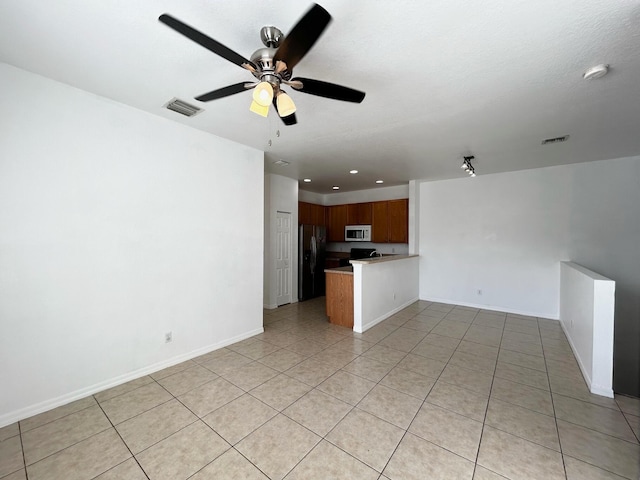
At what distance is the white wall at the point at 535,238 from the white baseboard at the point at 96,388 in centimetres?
467

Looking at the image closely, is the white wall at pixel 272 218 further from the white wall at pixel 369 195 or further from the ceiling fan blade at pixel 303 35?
the ceiling fan blade at pixel 303 35

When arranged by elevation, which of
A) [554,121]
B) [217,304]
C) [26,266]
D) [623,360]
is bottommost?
[623,360]

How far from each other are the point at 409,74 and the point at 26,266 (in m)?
3.35

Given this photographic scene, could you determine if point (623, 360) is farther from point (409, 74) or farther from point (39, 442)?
point (39, 442)

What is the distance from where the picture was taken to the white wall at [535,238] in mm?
4070

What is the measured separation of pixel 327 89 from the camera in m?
1.66

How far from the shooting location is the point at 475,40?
1673 mm

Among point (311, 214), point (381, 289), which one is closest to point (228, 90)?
point (381, 289)

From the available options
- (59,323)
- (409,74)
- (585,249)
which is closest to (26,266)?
(59,323)

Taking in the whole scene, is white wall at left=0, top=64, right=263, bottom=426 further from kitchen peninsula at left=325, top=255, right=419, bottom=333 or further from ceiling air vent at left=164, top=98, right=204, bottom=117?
kitchen peninsula at left=325, top=255, right=419, bottom=333

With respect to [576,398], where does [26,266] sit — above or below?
above

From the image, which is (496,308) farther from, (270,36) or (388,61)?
(270,36)

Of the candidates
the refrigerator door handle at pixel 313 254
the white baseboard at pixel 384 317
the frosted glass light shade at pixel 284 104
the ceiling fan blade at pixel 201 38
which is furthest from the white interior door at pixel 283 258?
the ceiling fan blade at pixel 201 38

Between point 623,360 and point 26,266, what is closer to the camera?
point 26,266
